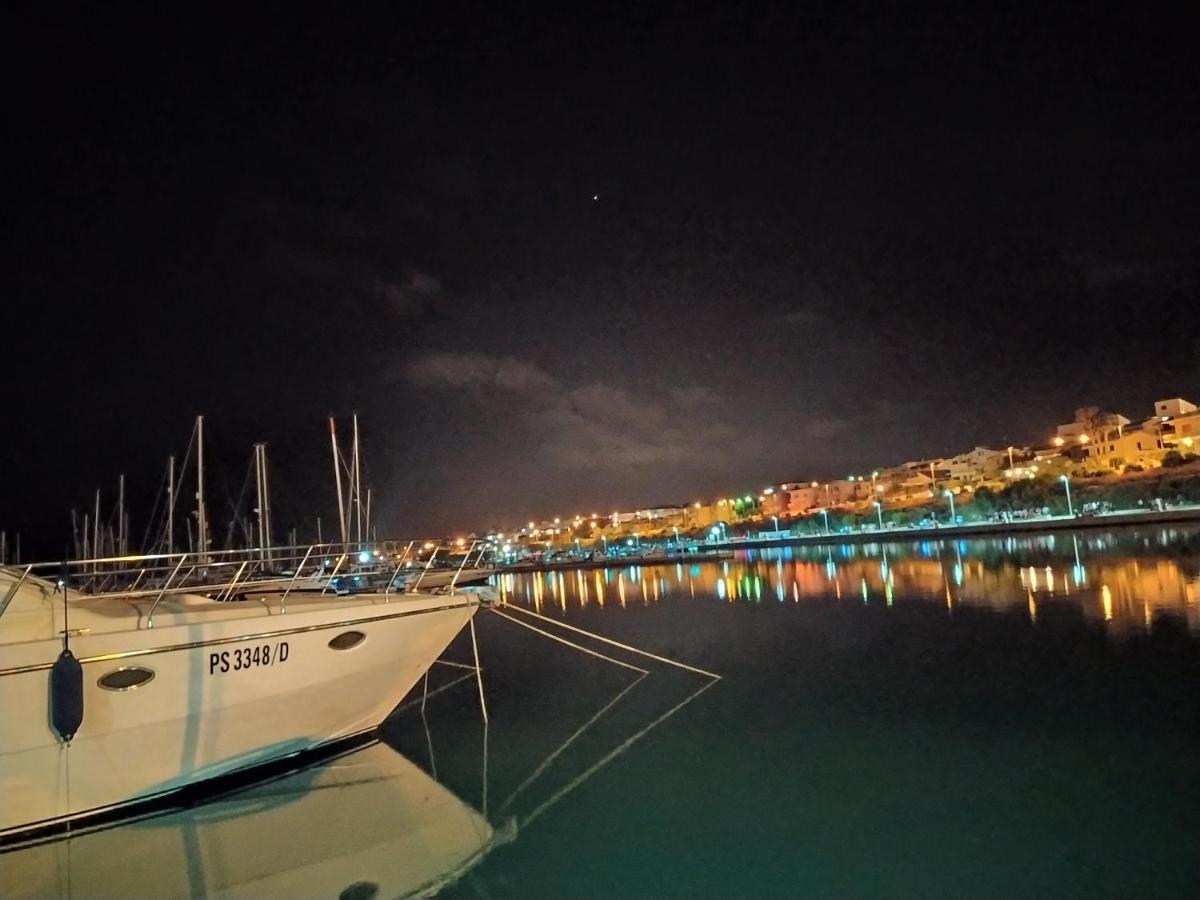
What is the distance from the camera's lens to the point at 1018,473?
408 ft

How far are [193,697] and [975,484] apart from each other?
473 ft

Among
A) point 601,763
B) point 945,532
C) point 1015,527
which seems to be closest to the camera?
point 601,763

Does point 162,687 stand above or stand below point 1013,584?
above

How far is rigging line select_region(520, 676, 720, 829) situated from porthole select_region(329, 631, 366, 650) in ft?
11.6

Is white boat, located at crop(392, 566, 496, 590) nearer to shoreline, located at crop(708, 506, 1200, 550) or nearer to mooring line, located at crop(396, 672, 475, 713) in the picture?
mooring line, located at crop(396, 672, 475, 713)

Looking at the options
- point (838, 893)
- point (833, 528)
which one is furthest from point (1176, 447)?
point (838, 893)

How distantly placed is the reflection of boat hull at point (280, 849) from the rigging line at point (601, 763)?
0.57m

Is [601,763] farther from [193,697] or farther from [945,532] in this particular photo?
[945,532]

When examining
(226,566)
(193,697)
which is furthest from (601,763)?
(226,566)

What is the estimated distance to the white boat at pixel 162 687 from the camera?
858 centimetres

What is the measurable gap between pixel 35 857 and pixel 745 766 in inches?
294

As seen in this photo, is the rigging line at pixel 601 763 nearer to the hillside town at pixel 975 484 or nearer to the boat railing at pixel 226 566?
the boat railing at pixel 226 566

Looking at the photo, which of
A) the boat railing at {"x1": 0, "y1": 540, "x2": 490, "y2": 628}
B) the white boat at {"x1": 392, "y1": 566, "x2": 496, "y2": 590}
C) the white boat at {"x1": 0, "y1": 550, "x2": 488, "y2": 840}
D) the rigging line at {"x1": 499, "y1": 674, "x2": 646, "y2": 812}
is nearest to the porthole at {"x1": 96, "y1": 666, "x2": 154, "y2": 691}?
the white boat at {"x1": 0, "y1": 550, "x2": 488, "y2": 840}

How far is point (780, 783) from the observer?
29.5 feet
